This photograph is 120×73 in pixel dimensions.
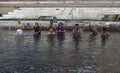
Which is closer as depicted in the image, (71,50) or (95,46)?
(71,50)

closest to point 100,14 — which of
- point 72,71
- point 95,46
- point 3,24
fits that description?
point 3,24

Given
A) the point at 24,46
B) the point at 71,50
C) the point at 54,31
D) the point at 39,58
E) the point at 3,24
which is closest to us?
the point at 39,58

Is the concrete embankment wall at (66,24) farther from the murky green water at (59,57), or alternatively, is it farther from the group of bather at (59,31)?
the murky green water at (59,57)

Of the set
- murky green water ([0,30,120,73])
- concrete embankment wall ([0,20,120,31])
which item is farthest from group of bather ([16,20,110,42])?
murky green water ([0,30,120,73])

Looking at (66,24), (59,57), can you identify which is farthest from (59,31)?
(59,57)

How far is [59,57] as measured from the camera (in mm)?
17391

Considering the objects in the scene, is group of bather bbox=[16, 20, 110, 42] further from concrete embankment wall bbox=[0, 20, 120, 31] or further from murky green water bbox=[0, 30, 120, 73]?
murky green water bbox=[0, 30, 120, 73]

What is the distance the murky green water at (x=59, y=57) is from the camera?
578 inches

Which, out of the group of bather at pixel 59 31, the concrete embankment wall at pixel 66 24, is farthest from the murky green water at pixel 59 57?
the concrete embankment wall at pixel 66 24

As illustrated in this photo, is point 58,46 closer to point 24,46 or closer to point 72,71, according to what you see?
point 24,46

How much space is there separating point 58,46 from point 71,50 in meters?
1.84

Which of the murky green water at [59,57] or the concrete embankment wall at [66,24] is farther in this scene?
the concrete embankment wall at [66,24]

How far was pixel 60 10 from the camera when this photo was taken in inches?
1528

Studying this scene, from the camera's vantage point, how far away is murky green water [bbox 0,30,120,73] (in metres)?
14.7
